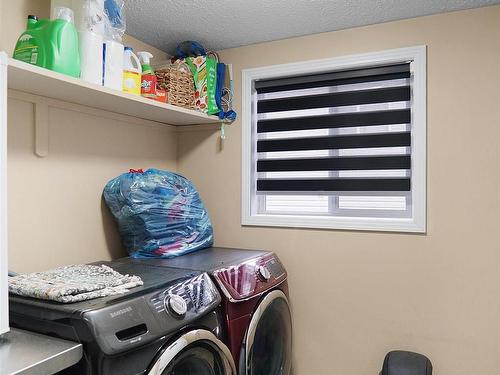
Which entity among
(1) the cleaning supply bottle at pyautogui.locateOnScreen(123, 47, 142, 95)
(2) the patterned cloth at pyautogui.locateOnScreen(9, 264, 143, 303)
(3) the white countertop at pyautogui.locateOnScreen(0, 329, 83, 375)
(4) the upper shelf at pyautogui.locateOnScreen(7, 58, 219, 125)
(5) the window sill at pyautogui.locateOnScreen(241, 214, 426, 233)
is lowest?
(3) the white countertop at pyautogui.locateOnScreen(0, 329, 83, 375)

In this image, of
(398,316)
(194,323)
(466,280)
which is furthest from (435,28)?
(194,323)

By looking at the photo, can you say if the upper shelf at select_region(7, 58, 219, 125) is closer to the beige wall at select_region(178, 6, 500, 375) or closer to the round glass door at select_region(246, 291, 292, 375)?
the beige wall at select_region(178, 6, 500, 375)

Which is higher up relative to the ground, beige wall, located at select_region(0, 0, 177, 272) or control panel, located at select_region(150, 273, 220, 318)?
beige wall, located at select_region(0, 0, 177, 272)

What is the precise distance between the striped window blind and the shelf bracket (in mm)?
1199

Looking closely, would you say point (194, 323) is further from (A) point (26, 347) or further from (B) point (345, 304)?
(B) point (345, 304)

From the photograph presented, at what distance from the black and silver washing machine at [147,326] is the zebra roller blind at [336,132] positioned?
1.02m

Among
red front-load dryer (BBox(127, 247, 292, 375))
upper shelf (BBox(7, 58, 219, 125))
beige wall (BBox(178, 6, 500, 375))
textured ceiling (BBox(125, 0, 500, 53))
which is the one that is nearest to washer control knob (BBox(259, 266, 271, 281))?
red front-load dryer (BBox(127, 247, 292, 375))

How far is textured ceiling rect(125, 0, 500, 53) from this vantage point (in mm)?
1949

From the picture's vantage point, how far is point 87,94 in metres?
1.75

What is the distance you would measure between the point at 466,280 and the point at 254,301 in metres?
1.07

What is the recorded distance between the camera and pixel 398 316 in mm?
2166

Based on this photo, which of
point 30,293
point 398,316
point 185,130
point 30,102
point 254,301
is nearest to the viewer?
point 30,293

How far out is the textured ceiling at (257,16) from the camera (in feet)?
6.40

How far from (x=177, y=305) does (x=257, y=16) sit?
149cm
